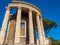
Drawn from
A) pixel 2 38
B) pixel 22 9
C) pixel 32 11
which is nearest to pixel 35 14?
pixel 32 11

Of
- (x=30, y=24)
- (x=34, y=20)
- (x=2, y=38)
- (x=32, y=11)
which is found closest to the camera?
(x=2, y=38)

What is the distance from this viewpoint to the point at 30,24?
1057 inches

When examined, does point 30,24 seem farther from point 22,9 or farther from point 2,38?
point 2,38

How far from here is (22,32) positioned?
92.4 feet

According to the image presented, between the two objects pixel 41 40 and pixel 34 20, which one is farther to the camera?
pixel 34 20

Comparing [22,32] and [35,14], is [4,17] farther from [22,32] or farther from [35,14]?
[35,14]

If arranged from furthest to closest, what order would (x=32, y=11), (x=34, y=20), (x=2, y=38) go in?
1. (x=34, y=20)
2. (x=32, y=11)
3. (x=2, y=38)

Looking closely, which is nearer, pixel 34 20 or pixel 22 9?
pixel 22 9

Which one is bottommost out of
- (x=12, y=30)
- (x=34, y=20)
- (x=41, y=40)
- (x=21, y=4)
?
(x=41, y=40)

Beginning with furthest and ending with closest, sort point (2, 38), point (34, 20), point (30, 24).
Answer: point (34, 20) < point (30, 24) < point (2, 38)

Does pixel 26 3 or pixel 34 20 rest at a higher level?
pixel 26 3

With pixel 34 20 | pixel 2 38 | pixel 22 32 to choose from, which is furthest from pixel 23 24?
pixel 2 38

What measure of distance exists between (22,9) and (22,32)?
176 inches

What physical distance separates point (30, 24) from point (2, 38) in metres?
5.71
